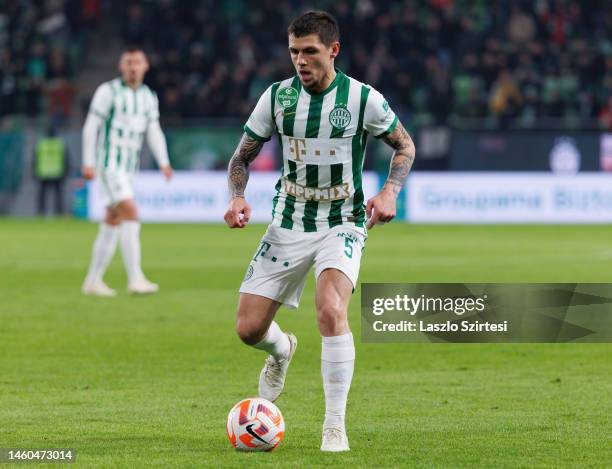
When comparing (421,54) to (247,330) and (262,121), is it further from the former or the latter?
(247,330)

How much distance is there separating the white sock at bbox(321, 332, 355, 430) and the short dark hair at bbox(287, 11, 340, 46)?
1.38 m

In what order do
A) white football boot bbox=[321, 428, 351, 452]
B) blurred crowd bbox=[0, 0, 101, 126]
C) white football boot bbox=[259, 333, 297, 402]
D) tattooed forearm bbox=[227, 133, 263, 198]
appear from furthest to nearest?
blurred crowd bbox=[0, 0, 101, 126] → white football boot bbox=[259, 333, 297, 402] → tattooed forearm bbox=[227, 133, 263, 198] → white football boot bbox=[321, 428, 351, 452]

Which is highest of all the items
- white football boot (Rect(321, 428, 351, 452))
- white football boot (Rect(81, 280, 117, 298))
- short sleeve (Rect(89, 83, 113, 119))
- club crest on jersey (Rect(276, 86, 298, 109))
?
short sleeve (Rect(89, 83, 113, 119))

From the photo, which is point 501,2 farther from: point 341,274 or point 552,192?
point 341,274

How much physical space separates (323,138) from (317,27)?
0.58 metres

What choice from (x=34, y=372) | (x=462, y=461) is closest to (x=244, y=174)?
(x=462, y=461)

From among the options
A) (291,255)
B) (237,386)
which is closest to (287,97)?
(291,255)

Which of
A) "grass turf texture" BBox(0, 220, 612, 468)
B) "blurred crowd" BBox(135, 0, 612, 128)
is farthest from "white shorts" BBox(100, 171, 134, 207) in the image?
"blurred crowd" BBox(135, 0, 612, 128)

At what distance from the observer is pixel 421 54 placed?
95.9 ft

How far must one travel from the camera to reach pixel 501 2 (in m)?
30.4

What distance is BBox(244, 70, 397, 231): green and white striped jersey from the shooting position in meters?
6.45

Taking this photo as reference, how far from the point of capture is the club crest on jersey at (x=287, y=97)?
21.2 ft

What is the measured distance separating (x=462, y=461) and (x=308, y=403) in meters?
1.78

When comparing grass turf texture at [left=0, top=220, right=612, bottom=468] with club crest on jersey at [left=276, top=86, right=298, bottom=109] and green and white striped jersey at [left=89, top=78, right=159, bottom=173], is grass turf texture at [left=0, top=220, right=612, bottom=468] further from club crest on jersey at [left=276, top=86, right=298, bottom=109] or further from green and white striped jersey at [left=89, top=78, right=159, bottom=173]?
club crest on jersey at [left=276, top=86, right=298, bottom=109]
